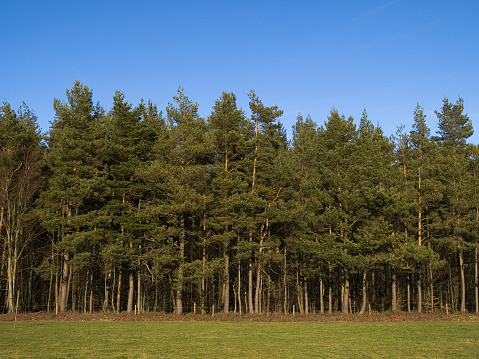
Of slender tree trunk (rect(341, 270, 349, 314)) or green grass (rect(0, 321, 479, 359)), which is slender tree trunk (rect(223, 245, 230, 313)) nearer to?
slender tree trunk (rect(341, 270, 349, 314))

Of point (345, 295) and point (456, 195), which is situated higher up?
point (456, 195)

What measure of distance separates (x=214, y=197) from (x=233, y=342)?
55.1ft

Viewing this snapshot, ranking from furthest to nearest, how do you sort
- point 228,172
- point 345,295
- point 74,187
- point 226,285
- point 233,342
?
point 345,295
point 226,285
point 228,172
point 74,187
point 233,342

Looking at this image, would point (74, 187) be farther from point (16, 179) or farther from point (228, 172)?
point (228, 172)

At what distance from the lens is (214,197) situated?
34.3 meters

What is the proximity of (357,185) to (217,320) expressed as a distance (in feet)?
45.0

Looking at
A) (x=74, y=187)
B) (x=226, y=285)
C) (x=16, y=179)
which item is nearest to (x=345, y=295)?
(x=226, y=285)

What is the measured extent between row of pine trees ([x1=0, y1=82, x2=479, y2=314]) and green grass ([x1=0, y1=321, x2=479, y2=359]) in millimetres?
8561

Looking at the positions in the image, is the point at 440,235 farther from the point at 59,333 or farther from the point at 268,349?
the point at 59,333

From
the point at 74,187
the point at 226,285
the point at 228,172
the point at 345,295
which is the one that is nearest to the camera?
the point at 74,187

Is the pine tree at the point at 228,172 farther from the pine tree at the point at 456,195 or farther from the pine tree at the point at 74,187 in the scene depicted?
the pine tree at the point at 456,195

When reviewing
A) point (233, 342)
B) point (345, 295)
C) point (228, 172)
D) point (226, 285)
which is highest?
point (228, 172)

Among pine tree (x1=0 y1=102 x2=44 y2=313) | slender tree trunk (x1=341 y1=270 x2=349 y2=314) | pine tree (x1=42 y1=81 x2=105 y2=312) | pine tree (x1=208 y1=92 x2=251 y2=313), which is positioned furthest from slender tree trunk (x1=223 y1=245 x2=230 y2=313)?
pine tree (x1=0 y1=102 x2=44 y2=313)

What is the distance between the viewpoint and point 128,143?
33219mm
